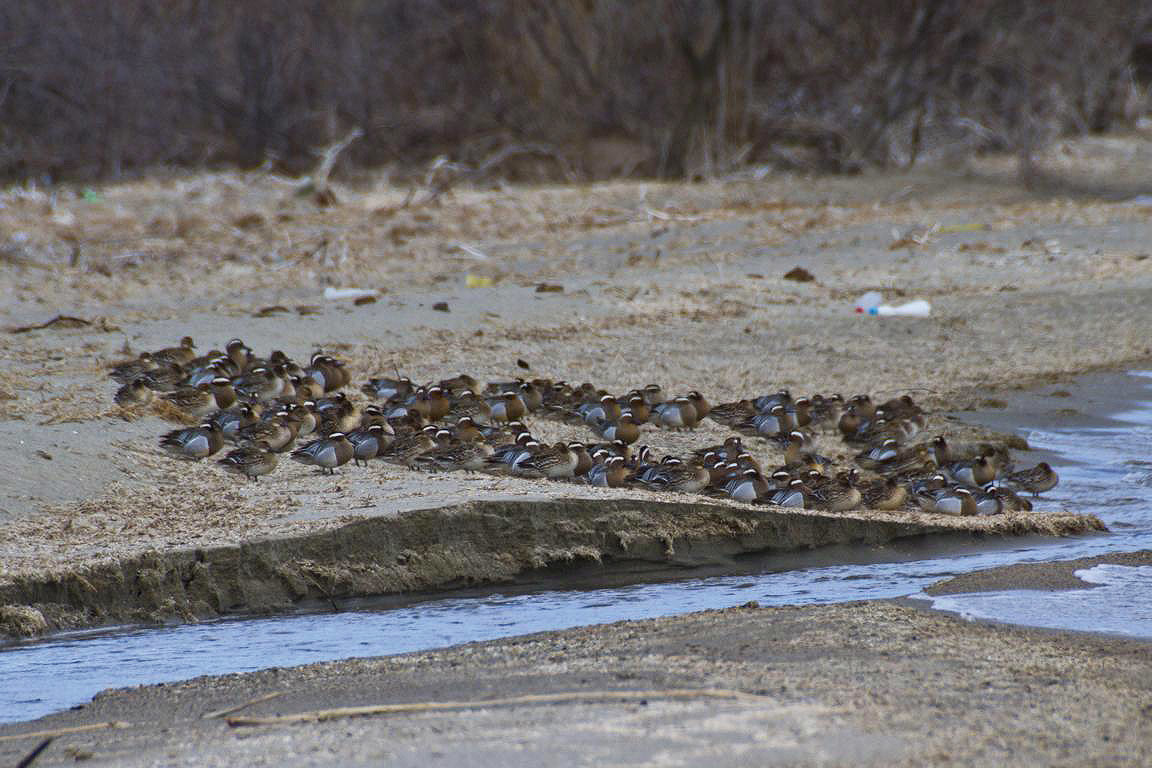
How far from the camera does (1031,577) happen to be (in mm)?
7324

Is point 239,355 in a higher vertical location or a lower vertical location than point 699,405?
higher

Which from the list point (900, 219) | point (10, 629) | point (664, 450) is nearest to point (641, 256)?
point (900, 219)

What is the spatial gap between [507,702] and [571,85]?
24.4 m

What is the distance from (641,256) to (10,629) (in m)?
11.7

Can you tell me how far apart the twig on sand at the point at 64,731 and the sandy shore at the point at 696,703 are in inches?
1.2

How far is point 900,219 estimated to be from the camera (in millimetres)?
20328

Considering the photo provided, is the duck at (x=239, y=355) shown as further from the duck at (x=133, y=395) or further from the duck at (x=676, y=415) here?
the duck at (x=676, y=415)

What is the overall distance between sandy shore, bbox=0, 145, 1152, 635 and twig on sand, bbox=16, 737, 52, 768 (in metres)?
1.86

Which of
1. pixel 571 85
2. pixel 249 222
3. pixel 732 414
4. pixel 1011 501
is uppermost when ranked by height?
pixel 571 85

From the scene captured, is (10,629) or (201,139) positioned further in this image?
(201,139)

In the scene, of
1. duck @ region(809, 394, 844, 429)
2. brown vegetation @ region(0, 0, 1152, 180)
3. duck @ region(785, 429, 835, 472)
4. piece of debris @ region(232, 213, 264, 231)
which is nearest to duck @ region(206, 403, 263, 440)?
duck @ region(785, 429, 835, 472)

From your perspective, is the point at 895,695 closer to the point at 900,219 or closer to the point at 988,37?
the point at 900,219

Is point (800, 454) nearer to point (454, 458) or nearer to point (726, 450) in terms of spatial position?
point (726, 450)

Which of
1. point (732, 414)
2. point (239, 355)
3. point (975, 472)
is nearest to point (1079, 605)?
point (975, 472)
